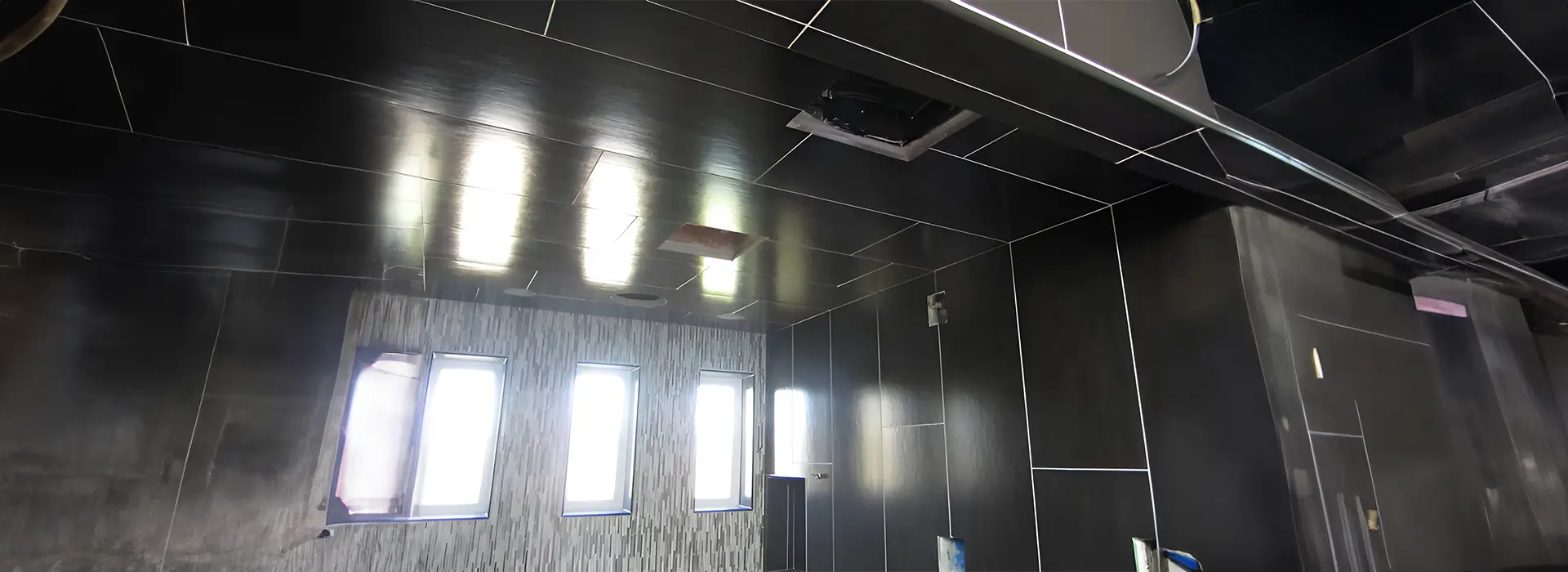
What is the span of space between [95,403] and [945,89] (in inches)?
121

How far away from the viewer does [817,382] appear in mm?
3191

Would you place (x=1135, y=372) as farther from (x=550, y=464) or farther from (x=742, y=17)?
(x=550, y=464)

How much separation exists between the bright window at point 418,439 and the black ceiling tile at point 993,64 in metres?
2.70

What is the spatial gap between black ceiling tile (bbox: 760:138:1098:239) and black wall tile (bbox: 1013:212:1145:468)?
107 millimetres

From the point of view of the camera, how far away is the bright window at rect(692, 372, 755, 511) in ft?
11.3

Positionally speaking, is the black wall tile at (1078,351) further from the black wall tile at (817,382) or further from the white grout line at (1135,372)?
the black wall tile at (817,382)

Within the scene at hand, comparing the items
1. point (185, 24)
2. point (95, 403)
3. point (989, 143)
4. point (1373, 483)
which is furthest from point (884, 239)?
point (95, 403)

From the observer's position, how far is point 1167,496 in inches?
59.1

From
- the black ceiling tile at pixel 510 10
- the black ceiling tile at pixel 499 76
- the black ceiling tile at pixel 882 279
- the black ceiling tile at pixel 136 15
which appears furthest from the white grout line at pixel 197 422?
the black ceiling tile at pixel 882 279

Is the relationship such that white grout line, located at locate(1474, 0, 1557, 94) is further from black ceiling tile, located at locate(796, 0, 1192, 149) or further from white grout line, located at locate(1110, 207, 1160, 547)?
white grout line, located at locate(1110, 207, 1160, 547)

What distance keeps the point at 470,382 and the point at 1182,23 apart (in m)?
3.06

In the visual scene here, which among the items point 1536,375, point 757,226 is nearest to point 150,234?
point 757,226

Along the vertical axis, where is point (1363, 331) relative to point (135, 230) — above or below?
below

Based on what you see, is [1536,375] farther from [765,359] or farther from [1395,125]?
[765,359]
